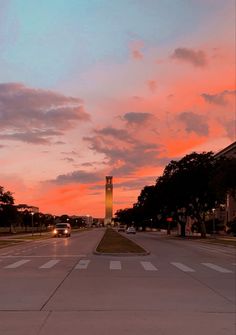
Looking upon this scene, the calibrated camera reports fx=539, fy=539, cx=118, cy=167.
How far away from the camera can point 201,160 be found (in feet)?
251

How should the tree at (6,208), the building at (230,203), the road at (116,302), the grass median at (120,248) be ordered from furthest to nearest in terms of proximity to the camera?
the building at (230,203), the tree at (6,208), the grass median at (120,248), the road at (116,302)

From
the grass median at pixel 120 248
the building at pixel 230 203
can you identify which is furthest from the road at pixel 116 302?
the building at pixel 230 203

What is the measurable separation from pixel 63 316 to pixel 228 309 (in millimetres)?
3581

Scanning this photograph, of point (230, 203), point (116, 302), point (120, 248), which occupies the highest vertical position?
point (230, 203)

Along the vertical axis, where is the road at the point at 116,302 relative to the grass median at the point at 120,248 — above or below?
below

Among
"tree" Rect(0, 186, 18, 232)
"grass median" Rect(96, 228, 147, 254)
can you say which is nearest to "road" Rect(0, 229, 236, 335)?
"grass median" Rect(96, 228, 147, 254)

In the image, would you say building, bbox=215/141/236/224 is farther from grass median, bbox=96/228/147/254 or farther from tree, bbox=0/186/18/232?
grass median, bbox=96/228/147/254

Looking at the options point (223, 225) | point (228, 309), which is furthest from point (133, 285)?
point (223, 225)

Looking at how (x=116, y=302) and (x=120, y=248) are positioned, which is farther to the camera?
(x=120, y=248)

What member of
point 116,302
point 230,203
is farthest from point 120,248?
point 230,203

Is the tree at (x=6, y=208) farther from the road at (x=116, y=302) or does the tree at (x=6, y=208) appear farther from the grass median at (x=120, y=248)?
the road at (x=116, y=302)

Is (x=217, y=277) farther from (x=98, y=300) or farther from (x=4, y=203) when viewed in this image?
(x=4, y=203)

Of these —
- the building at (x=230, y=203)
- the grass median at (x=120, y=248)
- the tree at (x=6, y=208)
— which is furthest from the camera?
the building at (x=230, y=203)

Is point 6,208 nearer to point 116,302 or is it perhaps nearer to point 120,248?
point 120,248
